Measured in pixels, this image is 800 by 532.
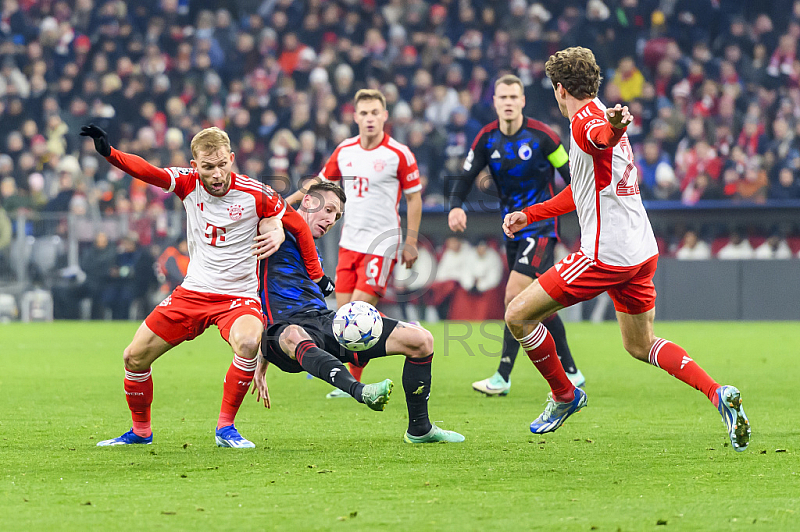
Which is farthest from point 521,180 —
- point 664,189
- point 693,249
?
point 664,189

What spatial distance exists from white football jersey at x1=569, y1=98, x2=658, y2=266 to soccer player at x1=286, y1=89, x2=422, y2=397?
295 centimetres

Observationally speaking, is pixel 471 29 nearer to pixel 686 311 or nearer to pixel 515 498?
pixel 686 311

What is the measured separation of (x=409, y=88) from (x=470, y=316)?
539cm

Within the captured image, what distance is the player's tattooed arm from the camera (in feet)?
17.7

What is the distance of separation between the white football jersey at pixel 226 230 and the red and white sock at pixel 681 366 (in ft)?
7.06

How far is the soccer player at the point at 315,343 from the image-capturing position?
5.34 metres

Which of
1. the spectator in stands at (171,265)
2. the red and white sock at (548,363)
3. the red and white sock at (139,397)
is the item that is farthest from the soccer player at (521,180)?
the spectator in stands at (171,265)

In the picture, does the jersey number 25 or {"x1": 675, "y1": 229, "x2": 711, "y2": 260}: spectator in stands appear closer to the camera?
the jersey number 25

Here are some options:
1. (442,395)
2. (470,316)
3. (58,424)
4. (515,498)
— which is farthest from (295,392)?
(470,316)

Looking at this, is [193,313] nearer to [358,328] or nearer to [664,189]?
[358,328]

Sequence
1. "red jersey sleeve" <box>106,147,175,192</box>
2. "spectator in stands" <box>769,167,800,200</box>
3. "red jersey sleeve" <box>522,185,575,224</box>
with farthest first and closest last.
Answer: "spectator in stands" <box>769,167,800,200</box> < "red jersey sleeve" <box>522,185,575,224</box> < "red jersey sleeve" <box>106,147,175,192</box>

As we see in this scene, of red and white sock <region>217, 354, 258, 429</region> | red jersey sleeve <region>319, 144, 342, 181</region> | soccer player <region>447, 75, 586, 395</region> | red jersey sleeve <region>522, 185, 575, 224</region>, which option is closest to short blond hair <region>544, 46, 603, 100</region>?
red jersey sleeve <region>522, 185, 575, 224</region>

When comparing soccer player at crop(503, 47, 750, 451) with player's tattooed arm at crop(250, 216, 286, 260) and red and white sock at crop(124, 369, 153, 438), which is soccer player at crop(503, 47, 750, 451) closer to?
player's tattooed arm at crop(250, 216, 286, 260)

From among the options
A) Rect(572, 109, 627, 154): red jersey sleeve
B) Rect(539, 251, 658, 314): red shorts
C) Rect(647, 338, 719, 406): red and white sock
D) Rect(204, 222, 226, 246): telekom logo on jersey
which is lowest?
Rect(647, 338, 719, 406): red and white sock
